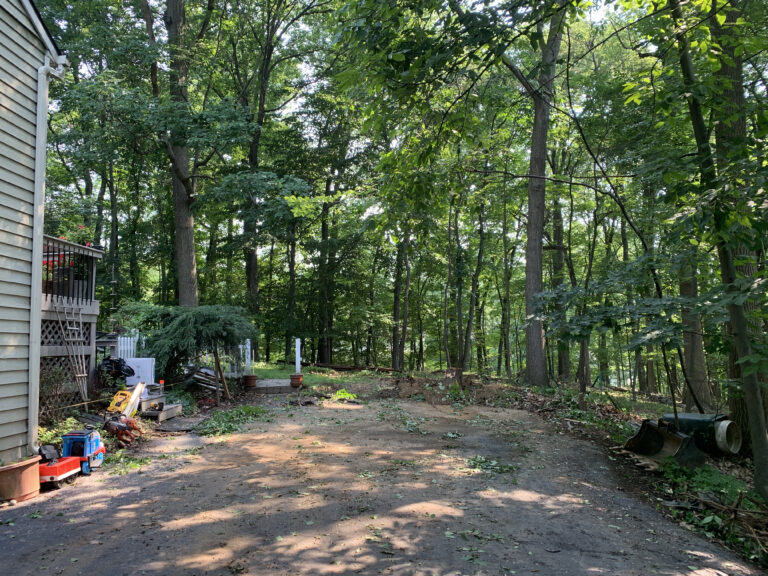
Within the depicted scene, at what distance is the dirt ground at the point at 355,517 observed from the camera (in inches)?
135

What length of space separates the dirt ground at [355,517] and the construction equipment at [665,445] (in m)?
0.58

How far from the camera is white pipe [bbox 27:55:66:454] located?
18.0ft

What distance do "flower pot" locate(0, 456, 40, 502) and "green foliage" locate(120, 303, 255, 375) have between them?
17.7 feet

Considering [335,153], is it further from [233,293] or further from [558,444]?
[558,444]

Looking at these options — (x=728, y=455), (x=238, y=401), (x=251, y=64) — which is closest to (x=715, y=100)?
(x=728, y=455)

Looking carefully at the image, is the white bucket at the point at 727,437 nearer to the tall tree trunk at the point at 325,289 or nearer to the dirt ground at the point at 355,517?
the dirt ground at the point at 355,517

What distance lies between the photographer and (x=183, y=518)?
167 inches

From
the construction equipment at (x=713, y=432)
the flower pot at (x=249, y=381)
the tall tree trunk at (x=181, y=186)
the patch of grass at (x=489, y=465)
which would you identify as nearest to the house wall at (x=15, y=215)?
the patch of grass at (x=489, y=465)

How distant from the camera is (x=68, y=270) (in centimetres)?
796

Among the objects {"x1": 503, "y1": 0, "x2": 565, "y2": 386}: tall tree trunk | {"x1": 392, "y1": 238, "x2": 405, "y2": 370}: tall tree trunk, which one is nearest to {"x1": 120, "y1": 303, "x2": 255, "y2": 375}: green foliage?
{"x1": 503, "y1": 0, "x2": 565, "y2": 386}: tall tree trunk

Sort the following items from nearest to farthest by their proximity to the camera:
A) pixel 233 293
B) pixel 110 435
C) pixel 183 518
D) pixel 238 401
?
pixel 183 518 < pixel 110 435 < pixel 238 401 < pixel 233 293

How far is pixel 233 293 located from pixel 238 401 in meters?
13.4

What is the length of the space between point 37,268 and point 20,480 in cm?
249

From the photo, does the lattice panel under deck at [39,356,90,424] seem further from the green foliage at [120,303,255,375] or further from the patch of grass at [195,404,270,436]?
the green foliage at [120,303,255,375]
